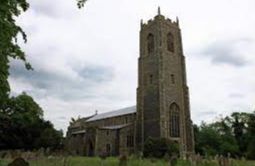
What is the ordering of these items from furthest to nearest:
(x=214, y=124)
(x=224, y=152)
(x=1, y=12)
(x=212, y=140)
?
(x=214, y=124) → (x=212, y=140) → (x=224, y=152) → (x=1, y=12)

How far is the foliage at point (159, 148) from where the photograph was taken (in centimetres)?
4484

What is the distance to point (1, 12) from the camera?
9.26 meters

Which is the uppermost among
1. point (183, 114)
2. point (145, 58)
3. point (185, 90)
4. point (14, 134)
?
point (145, 58)

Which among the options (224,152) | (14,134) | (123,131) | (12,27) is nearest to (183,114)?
(123,131)

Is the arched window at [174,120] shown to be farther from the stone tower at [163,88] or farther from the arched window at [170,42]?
the arched window at [170,42]

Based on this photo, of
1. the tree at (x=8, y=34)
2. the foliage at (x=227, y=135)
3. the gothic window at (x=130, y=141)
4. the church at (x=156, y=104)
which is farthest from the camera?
the foliage at (x=227, y=135)

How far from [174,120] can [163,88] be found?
17.1 feet

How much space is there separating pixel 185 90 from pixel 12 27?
47.8 metres

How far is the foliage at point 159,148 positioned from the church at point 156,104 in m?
3.50

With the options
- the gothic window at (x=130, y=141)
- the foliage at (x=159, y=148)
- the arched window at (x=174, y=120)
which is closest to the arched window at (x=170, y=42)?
the arched window at (x=174, y=120)

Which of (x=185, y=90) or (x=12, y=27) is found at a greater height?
(x=185, y=90)

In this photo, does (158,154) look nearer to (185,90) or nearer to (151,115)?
(151,115)

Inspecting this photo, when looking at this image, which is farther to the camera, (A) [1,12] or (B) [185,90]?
(B) [185,90]

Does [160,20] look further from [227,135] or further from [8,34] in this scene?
[8,34]
